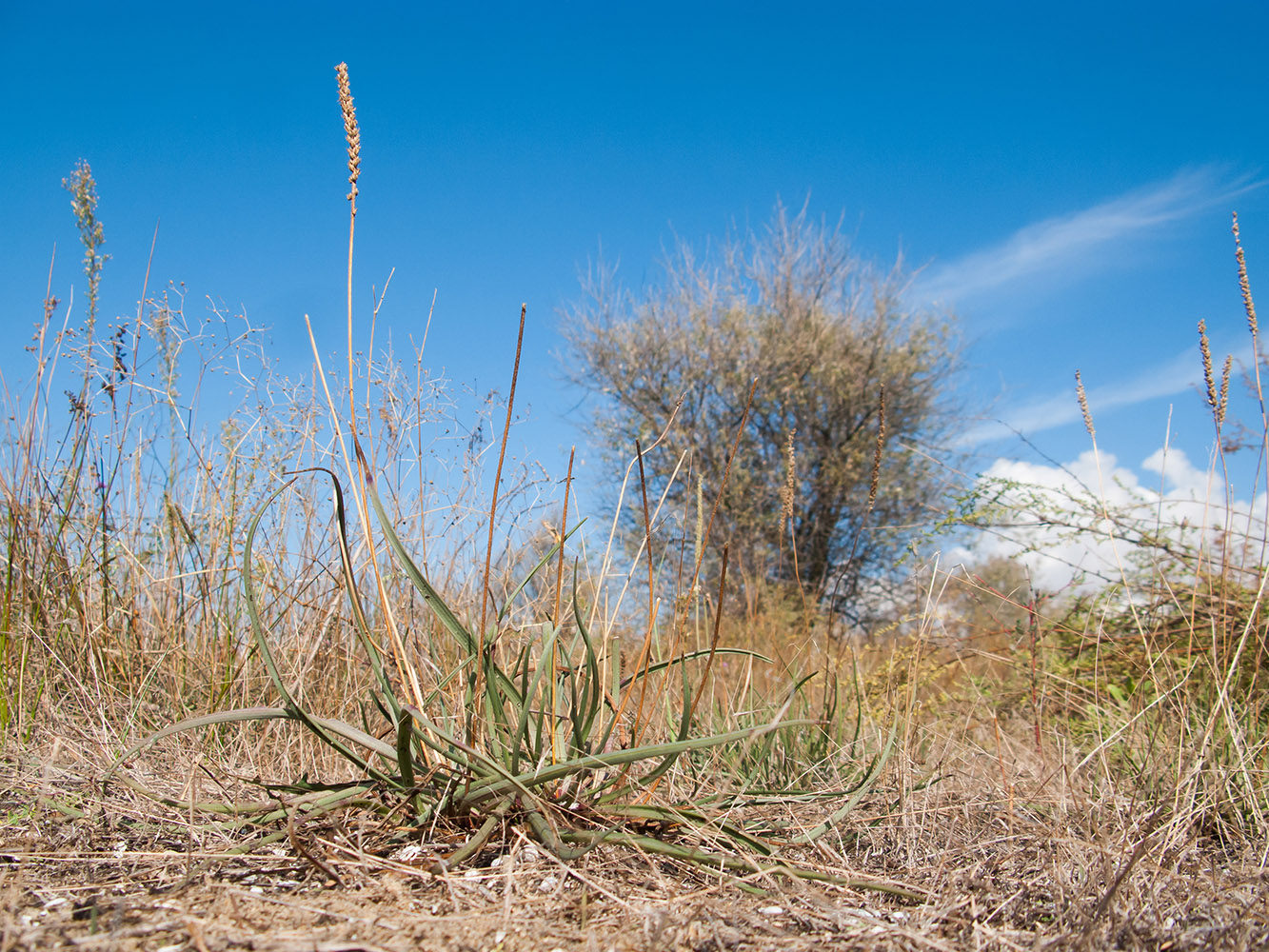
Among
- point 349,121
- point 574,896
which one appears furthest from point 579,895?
point 349,121

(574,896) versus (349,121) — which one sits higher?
(349,121)

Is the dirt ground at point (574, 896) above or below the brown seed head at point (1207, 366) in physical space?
below

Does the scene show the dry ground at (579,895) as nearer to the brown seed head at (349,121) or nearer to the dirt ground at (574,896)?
the dirt ground at (574,896)

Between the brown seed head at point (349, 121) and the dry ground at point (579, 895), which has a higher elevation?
the brown seed head at point (349, 121)

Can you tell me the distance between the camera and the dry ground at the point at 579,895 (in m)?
0.98

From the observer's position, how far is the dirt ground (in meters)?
0.98

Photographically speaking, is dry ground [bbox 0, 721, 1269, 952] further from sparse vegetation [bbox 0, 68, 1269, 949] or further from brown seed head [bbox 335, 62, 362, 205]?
brown seed head [bbox 335, 62, 362, 205]

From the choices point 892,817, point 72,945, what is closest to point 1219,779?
point 892,817

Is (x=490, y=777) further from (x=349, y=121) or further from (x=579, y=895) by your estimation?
(x=349, y=121)

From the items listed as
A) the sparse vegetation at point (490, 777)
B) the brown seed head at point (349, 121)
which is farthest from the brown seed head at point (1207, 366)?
the brown seed head at point (349, 121)

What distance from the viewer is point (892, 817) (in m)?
1.52

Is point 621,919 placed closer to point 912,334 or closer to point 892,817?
point 892,817

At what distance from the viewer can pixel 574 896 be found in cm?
111

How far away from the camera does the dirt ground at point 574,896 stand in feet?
3.20
